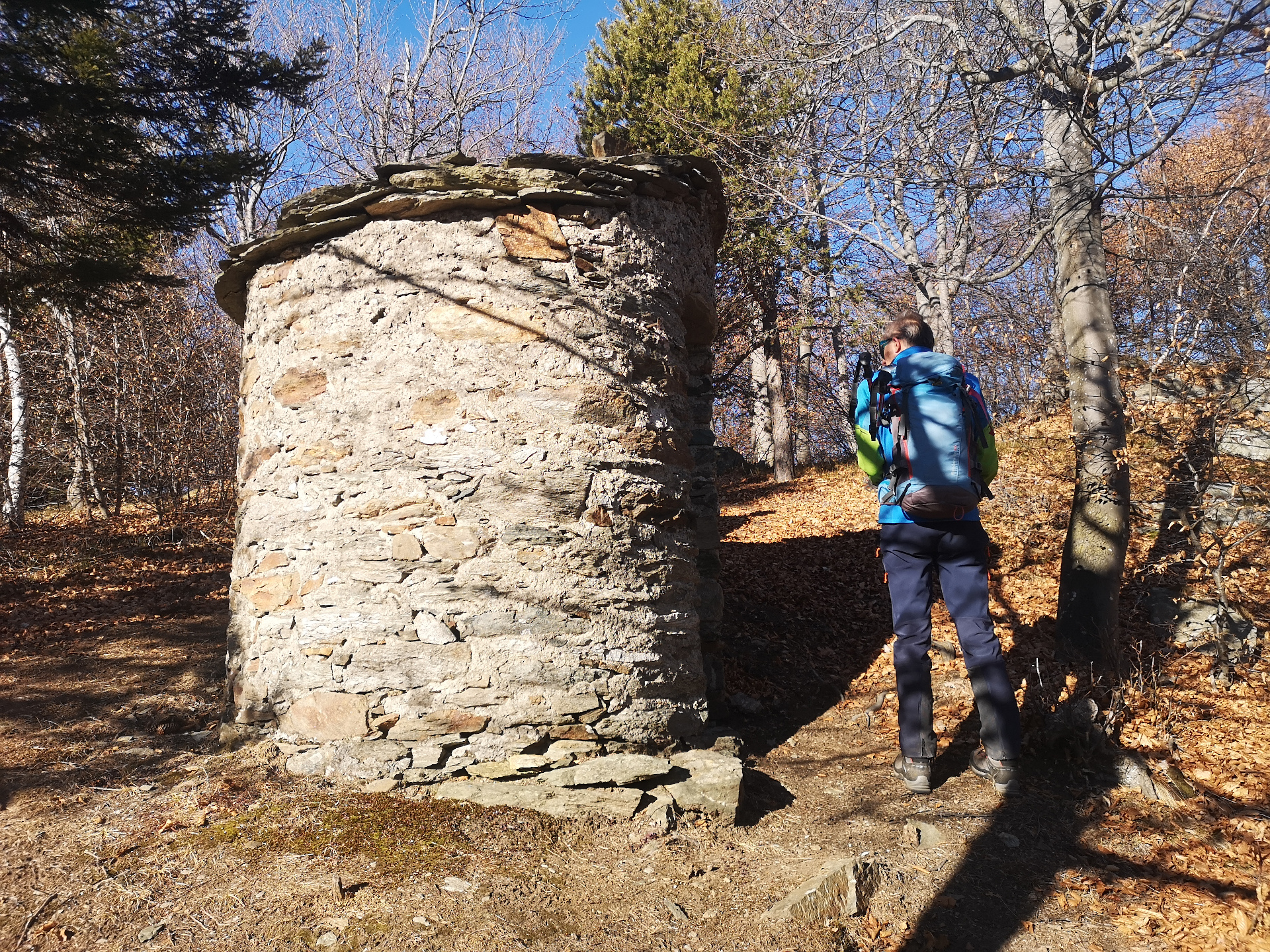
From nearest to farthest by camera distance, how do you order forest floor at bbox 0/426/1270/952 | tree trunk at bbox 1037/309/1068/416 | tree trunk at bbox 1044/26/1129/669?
forest floor at bbox 0/426/1270/952
tree trunk at bbox 1044/26/1129/669
tree trunk at bbox 1037/309/1068/416

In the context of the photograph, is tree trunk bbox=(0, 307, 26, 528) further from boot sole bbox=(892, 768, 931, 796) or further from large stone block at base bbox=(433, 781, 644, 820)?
boot sole bbox=(892, 768, 931, 796)

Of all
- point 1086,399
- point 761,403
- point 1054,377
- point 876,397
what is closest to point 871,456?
point 876,397

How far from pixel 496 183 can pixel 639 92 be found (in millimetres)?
10149

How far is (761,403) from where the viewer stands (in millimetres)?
16109

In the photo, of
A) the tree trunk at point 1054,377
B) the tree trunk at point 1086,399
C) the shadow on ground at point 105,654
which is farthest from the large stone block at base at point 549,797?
the tree trunk at point 1054,377

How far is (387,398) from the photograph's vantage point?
3.72 metres

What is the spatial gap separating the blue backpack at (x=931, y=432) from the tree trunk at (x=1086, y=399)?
1.38 m

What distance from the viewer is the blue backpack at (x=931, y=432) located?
3457mm

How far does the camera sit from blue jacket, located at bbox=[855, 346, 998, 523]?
367 centimetres

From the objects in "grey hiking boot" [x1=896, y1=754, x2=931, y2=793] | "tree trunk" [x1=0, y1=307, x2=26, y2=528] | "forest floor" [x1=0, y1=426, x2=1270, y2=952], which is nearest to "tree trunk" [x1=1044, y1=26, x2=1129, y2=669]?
"forest floor" [x1=0, y1=426, x2=1270, y2=952]

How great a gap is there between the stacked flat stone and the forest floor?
0.45 metres

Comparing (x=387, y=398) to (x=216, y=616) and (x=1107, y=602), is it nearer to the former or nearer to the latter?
(x=1107, y=602)

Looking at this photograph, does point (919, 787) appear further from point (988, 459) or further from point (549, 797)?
point (549, 797)

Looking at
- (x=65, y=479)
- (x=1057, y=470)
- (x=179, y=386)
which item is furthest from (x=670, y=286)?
(x=65, y=479)
